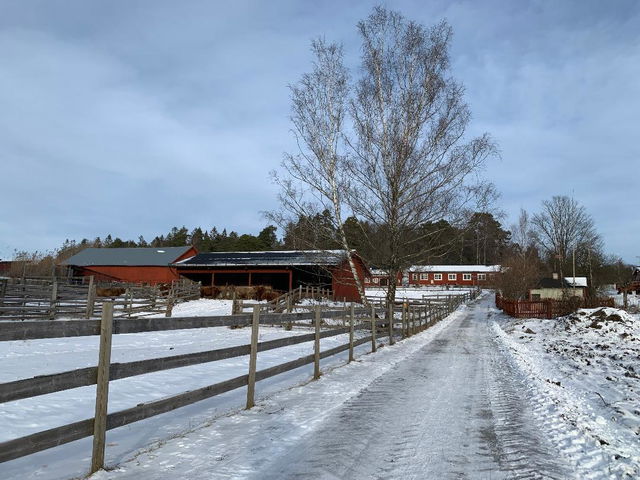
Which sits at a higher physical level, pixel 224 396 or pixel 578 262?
pixel 578 262

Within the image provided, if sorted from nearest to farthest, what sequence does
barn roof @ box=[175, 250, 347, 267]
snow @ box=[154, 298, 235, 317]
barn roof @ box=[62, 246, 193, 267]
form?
snow @ box=[154, 298, 235, 317]
barn roof @ box=[175, 250, 347, 267]
barn roof @ box=[62, 246, 193, 267]

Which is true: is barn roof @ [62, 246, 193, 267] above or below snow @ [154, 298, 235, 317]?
→ above

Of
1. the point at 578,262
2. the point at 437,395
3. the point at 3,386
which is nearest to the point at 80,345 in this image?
the point at 437,395

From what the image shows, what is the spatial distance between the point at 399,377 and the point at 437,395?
1598mm

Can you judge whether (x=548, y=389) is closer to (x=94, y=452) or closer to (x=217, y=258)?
(x=94, y=452)

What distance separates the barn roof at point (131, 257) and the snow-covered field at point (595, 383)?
4010cm

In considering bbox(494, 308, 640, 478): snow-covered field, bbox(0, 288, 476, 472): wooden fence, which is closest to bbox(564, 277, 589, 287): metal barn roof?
bbox(494, 308, 640, 478): snow-covered field

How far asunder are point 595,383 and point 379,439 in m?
5.60

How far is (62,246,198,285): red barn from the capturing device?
Result: 49.4 meters

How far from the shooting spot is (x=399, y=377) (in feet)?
28.9

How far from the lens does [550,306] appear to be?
2716 cm

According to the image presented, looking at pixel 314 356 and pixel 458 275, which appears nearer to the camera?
pixel 314 356

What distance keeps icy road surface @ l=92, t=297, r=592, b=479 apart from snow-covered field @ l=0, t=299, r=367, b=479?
48 cm

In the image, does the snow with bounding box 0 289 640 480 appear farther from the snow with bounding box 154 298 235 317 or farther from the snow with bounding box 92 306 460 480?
the snow with bounding box 154 298 235 317
